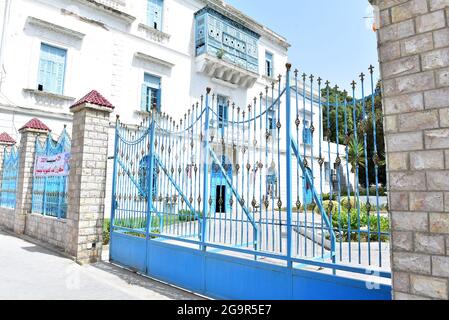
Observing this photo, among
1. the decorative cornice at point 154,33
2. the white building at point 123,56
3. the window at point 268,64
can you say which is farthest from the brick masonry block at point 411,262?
the window at point 268,64

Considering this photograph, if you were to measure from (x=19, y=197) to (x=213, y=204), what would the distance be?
6474 millimetres

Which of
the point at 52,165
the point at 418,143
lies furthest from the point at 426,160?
the point at 52,165

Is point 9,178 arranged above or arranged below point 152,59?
below

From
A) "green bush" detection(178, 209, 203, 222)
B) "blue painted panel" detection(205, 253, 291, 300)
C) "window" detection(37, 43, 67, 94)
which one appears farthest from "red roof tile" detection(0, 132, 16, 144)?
"blue painted panel" detection(205, 253, 291, 300)

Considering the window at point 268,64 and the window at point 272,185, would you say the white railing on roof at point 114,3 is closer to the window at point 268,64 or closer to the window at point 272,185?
the window at point 268,64

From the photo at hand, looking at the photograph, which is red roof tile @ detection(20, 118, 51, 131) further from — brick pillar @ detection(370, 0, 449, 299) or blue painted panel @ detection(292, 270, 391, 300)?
brick pillar @ detection(370, 0, 449, 299)

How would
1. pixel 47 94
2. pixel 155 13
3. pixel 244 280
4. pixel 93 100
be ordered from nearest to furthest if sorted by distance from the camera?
pixel 244 280 < pixel 93 100 < pixel 47 94 < pixel 155 13

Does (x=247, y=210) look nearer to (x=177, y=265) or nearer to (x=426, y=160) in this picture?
(x=177, y=265)

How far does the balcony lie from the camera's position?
14.5 m

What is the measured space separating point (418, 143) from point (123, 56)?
1193 cm

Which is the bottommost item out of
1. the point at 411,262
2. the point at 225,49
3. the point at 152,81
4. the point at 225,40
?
the point at 411,262

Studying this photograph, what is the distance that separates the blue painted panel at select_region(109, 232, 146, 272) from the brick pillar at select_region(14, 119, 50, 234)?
3.58 m

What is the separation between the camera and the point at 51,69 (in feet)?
34.7
